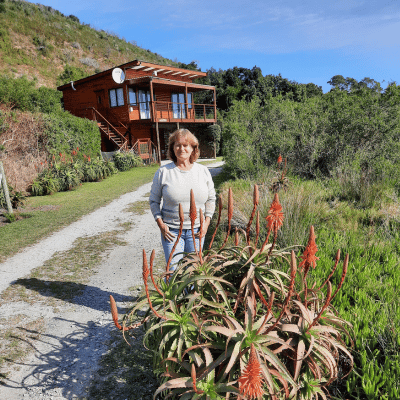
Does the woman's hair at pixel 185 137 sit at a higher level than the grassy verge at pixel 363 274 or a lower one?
higher

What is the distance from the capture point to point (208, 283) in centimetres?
190

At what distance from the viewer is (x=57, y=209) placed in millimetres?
8891

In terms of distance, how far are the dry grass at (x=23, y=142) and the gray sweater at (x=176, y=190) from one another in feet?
33.8

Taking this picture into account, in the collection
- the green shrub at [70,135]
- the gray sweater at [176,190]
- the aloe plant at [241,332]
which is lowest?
the aloe plant at [241,332]

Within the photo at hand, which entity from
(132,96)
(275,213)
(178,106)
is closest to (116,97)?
(132,96)

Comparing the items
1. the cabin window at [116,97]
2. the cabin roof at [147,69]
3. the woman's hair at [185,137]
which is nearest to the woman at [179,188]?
the woman's hair at [185,137]

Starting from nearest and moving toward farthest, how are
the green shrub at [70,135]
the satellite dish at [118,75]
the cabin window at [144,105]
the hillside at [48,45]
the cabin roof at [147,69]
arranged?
the green shrub at [70,135]
the satellite dish at [118,75]
the cabin roof at [147,69]
the cabin window at [144,105]
the hillside at [48,45]

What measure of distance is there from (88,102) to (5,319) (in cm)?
2516

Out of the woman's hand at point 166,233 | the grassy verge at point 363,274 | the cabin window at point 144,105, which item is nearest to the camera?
the grassy verge at point 363,274

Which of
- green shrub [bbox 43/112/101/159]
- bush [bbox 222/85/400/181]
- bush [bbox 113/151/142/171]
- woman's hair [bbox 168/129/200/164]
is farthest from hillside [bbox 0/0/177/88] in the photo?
woman's hair [bbox 168/129/200/164]

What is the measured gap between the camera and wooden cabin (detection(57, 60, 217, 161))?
2183 centimetres

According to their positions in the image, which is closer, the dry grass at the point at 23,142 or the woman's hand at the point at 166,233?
the woman's hand at the point at 166,233

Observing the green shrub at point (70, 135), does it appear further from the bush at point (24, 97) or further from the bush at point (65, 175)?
the bush at point (24, 97)

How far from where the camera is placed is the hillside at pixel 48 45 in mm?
35844
